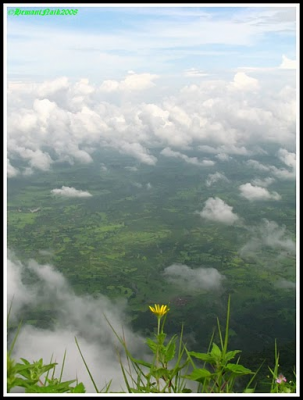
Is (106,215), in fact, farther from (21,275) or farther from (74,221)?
(21,275)

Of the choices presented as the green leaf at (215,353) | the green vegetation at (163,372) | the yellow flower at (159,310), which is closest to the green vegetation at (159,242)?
the green vegetation at (163,372)

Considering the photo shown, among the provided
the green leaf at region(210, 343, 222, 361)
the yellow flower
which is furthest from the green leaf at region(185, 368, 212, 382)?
the yellow flower

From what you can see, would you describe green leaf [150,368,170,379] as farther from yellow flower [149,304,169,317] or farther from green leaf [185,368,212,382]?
yellow flower [149,304,169,317]

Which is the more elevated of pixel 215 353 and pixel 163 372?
pixel 215 353

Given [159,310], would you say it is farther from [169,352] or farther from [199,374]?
[199,374]

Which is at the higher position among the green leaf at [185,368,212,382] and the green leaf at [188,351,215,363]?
the green leaf at [188,351,215,363]

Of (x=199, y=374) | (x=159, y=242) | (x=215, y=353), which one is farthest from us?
(x=159, y=242)

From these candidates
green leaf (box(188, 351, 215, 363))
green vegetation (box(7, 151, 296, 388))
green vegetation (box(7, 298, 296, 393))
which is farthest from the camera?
green vegetation (box(7, 151, 296, 388))

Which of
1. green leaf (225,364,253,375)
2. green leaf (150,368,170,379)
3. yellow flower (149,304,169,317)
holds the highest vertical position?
yellow flower (149,304,169,317)

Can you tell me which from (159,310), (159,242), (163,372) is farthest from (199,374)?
(159,242)

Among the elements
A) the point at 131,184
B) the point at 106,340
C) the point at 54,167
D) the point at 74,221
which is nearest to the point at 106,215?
the point at 74,221

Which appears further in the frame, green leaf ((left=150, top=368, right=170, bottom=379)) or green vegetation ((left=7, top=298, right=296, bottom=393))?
green leaf ((left=150, top=368, right=170, bottom=379))

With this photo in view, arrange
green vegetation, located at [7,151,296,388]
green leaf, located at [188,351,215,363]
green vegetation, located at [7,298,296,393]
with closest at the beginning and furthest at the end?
green vegetation, located at [7,298,296,393] < green leaf, located at [188,351,215,363] < green vegetation, located at [7,151,296,388]
